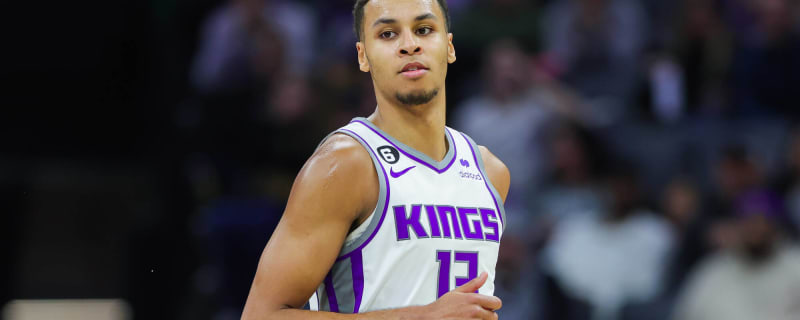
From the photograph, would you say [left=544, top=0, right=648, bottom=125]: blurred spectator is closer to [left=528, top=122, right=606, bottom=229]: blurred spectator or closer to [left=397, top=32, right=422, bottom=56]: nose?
[left=528, top=122, right=606, bottom=229]: blurred spectator

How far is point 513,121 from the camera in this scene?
9.12m

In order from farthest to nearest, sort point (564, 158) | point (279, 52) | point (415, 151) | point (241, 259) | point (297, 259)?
point (279, 52) < point (564, 158) < point (241, 259) < point (415, 151) < point (297, 259)

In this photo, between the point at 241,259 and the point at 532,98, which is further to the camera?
the point at 532,98

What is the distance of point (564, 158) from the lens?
28.7 ft

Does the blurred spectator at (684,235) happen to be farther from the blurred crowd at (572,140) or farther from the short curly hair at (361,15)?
the short curly hair at (361,15)

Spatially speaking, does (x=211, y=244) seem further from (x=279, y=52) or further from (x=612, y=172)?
(x=612, y=172)

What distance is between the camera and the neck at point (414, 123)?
3.70 m

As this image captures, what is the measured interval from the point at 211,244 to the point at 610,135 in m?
3.73

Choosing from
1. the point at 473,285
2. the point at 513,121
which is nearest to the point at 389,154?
the point at 473,285

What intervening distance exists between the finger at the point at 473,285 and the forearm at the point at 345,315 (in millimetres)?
167

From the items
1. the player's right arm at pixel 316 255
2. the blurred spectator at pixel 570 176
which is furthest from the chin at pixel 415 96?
the blurred spectator at pixel 570 176

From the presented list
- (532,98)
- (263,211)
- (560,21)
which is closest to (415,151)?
Result: (263,211)

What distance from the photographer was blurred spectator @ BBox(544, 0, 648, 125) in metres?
9.51

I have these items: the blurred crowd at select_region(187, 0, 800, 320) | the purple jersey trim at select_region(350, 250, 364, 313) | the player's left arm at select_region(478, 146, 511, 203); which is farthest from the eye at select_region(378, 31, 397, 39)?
the blurred crowd at select_region(187, 0, 800, 320)
